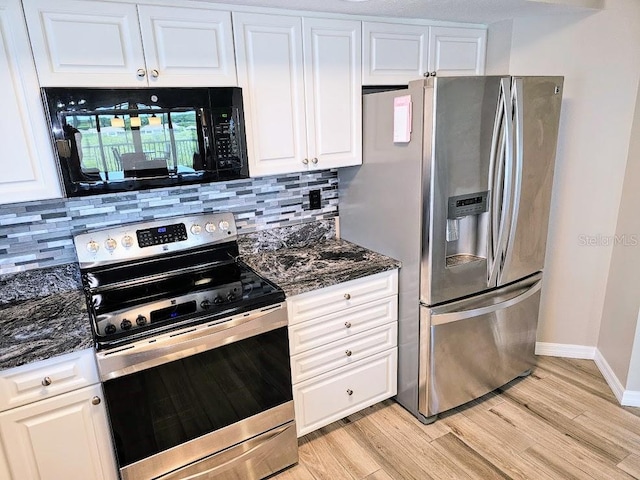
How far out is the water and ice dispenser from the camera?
1939 mm

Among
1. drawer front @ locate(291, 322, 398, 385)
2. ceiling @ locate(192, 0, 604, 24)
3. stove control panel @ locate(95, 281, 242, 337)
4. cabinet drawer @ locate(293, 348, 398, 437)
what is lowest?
cabinet drawer @ locate(293, 348, 398, 437)

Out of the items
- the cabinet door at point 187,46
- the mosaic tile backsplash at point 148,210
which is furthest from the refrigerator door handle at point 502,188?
the cabinet door at point 187,46

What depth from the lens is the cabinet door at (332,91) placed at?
1948 mm

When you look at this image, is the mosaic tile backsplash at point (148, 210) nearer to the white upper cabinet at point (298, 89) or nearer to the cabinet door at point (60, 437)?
the white upper cabinet at point (298, 89)

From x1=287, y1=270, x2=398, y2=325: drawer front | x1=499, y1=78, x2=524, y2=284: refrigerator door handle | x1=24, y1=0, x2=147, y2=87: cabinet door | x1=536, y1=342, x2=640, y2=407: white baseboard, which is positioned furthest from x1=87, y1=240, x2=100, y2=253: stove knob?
x1=536, y1=342, x2=640, y2=407: white baseboard

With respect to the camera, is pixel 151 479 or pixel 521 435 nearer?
pixel 151 479

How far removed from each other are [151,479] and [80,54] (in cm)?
161

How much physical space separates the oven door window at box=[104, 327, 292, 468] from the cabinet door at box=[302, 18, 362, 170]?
94 centimetres

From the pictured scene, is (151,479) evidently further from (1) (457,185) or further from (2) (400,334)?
(1) (457,185)

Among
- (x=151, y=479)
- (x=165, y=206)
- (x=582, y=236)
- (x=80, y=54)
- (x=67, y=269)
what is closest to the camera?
(x=80, y=54)

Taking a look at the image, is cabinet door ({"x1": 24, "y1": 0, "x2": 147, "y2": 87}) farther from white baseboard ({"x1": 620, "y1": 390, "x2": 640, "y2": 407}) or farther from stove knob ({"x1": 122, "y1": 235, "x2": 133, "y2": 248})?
white baseboard ({"x1": 620, "y1": 390, "x2": 640, "y2": 407})

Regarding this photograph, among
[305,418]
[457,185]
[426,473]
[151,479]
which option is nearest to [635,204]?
[457,185]

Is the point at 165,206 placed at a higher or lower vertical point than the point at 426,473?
higher

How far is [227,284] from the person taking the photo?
1889 millimetres
